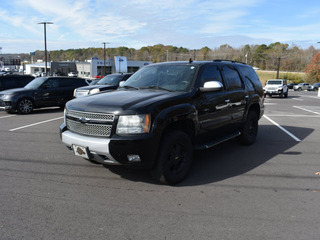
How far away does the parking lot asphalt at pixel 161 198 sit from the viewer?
3.04m

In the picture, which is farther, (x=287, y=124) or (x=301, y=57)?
(x=301, y=57)

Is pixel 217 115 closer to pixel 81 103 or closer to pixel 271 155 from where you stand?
pixel 271 155

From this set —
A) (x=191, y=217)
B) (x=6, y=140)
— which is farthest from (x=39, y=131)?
(x=191, y=217)

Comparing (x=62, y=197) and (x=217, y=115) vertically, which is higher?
(x=217, y=115)

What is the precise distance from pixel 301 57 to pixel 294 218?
13101 cm

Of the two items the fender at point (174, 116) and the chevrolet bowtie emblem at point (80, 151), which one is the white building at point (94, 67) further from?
the chevrolet bowtie emblem at point (80, 151)

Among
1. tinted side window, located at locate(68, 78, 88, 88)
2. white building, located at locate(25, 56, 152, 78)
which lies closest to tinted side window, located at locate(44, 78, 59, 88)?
tinted side window, located at locate(68, 78, 88, 88)

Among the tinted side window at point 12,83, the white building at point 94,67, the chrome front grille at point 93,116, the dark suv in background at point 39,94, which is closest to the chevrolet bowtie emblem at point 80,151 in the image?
the chrome front grille at point 93,116

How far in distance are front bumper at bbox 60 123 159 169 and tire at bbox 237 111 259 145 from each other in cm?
328

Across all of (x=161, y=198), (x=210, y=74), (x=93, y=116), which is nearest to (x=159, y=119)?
(x=93, y=116)

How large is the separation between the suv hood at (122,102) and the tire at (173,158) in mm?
567

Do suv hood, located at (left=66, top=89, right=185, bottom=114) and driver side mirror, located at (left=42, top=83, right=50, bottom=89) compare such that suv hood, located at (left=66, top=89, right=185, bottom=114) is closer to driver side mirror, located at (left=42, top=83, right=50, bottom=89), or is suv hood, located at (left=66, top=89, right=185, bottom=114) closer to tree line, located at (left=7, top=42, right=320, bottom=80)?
driver side mirror, located at (left=42, top=83, right=50, bottom=89)

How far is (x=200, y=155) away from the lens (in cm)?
595

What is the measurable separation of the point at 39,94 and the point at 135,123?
33.5ft
